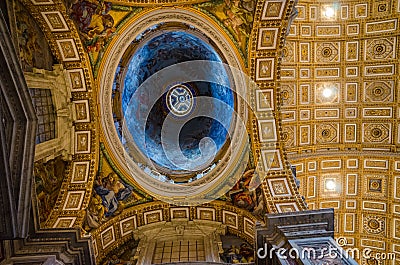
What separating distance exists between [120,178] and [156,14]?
4.95m

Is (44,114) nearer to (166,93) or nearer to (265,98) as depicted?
(265,98)

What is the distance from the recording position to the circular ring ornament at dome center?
16436 mm

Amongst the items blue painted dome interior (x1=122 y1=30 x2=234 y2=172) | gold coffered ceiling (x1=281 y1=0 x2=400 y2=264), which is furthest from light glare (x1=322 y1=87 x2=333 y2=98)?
blue painted dome interior (x1=122 y1=30 x2=234 y2=172)

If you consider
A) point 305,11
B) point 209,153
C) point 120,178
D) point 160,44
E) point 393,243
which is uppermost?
point 305,11

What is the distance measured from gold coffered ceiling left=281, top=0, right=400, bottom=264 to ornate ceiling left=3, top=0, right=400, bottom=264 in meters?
0.04

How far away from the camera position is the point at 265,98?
1179cm

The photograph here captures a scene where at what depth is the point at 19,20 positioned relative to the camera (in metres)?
9.84

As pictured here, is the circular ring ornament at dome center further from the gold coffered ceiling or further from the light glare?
the light glare

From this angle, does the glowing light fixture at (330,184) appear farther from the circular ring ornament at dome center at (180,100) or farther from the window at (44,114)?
the window at (44,114)

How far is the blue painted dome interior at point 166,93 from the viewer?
13.1 meters

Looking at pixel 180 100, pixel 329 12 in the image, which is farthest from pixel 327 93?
pixel 180 100

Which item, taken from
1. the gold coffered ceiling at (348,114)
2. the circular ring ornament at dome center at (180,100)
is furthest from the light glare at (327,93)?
the circular ring ornament at dome center at (180,100)

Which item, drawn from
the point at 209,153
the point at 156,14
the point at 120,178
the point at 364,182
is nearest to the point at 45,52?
the point at 156,14

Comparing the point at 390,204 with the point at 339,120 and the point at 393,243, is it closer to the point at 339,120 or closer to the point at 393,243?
the point at 393,243
